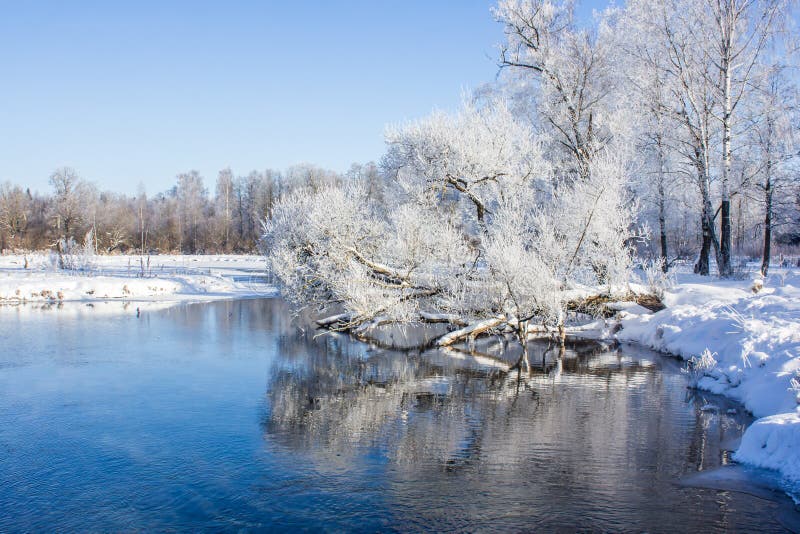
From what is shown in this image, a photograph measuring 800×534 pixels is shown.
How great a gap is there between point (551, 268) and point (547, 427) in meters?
8.09

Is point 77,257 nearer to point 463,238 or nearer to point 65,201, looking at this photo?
point 65,201

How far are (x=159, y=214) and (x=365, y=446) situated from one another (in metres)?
77.5

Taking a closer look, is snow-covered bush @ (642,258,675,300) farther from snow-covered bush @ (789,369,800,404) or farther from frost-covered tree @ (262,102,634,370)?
snow-covered bush @ (789,369,800,404)

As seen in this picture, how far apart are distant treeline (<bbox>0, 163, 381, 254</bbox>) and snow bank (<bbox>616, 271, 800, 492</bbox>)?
43155 millimetres

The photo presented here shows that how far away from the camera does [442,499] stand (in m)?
7.21

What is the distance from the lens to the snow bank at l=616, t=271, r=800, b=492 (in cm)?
803

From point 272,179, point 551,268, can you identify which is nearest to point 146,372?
point 551,268

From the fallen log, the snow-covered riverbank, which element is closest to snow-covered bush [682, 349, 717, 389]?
the fallen log

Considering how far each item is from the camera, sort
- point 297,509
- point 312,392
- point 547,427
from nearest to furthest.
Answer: point 297,509 → point 547,427 → point 312,392

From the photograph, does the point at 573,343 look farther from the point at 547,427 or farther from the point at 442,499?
the point at 442,499

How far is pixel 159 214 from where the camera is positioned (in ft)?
261

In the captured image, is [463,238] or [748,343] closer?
[748,343]

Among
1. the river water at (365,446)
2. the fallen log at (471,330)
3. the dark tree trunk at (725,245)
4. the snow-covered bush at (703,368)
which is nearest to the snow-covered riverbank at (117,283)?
the river water at (365,446)

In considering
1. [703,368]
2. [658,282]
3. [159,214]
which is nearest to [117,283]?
[658,282]
